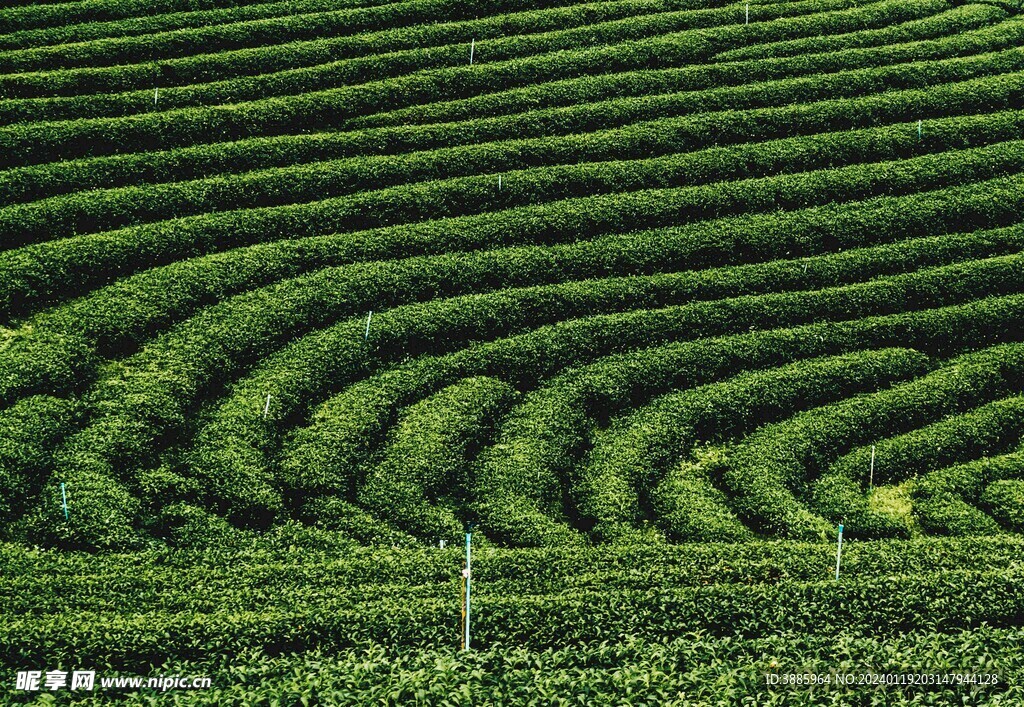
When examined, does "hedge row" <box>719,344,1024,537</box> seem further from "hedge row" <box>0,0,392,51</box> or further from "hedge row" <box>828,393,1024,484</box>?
"hedge row" <box>0,0,392,51</box>

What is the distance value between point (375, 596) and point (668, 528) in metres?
6.26

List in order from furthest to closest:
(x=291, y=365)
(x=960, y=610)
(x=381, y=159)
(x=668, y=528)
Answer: (x=381, y=159)
(x=291, y=365)
(x=668, y=528)
(x=960, y=610)

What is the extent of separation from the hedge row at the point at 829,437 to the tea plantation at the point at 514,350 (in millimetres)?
78

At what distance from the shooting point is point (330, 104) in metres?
31.6

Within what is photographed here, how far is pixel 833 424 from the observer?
2323cm

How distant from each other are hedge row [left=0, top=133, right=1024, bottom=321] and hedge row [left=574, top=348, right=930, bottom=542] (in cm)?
621

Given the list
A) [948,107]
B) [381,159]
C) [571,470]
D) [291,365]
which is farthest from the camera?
[948,107]

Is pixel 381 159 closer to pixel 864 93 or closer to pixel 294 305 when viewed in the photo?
pixel 294 305

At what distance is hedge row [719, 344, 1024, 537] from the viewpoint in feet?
69.7

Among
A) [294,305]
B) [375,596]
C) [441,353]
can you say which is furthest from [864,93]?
[375,596]

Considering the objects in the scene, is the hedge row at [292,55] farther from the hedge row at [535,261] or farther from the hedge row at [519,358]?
the hedge row at [519,358]

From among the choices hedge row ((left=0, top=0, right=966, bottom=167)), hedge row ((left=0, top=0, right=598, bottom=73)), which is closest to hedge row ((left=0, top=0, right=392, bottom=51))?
hedge row ((left=0, top=0, right=598, bottom=73))

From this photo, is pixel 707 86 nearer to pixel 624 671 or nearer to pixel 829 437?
pixel 829 437

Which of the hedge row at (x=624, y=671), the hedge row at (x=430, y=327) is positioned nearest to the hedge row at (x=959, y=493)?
the hedge row at (x=624, y=671)
